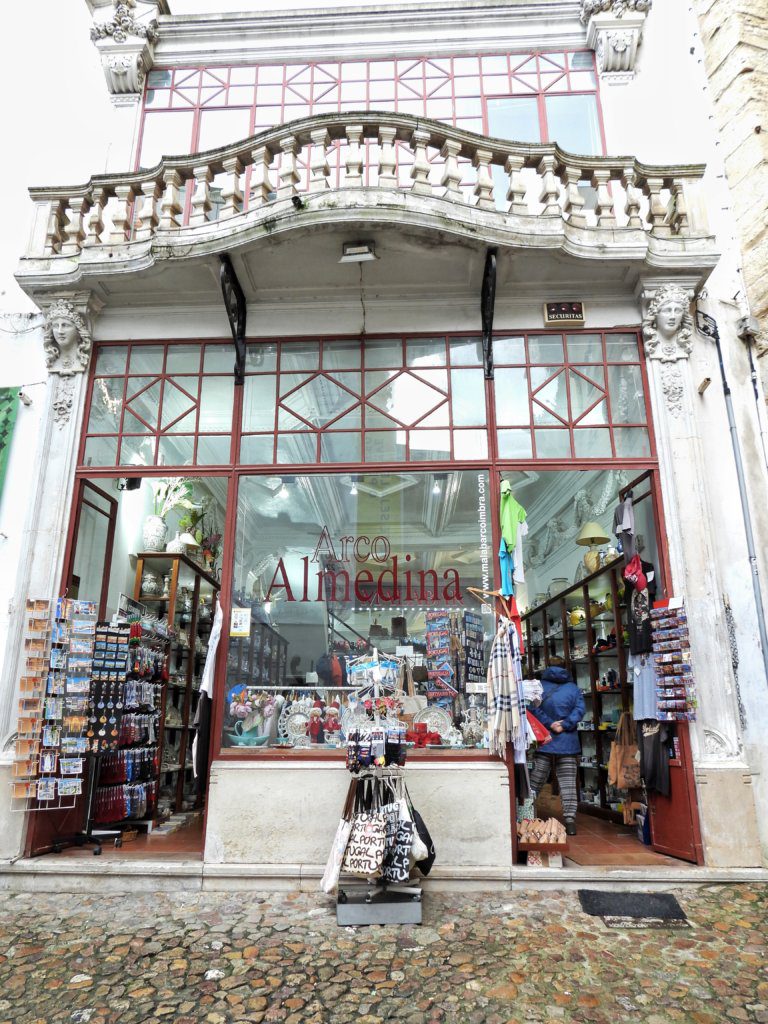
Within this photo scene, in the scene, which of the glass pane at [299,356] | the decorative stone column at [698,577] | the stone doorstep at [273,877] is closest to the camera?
the stone doorstep at [273,877]

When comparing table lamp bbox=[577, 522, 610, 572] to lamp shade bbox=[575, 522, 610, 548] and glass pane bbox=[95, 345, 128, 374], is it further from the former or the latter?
glass pane bbox=[95, 345, 128, 374]

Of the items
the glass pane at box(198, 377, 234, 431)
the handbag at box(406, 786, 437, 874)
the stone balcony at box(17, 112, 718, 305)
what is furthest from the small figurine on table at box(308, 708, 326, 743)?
the stone balcony at box(17, 112, 718, 305)

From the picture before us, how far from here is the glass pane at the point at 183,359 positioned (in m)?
7.43

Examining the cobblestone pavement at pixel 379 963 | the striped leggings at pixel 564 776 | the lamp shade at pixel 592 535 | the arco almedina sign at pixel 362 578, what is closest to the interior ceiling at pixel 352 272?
the arco almedina sign at pixel 362 578

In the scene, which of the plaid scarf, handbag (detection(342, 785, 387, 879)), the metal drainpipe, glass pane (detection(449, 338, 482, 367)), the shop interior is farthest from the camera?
glass pane (detection(449, 338, 482, 367))

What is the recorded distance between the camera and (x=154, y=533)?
8906mm

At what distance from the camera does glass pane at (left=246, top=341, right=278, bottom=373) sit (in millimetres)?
7395

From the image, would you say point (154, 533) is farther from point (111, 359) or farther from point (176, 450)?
point (111, 359)

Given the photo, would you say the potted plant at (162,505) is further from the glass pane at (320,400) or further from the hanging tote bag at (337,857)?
the hanging tote bag at (337,857)

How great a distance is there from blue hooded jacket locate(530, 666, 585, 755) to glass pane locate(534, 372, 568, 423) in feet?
9.57

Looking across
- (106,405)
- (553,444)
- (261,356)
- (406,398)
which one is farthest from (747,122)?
(106,405)

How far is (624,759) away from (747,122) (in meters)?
6.76

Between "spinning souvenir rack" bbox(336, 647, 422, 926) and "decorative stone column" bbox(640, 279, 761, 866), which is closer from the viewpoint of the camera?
"spinning souvenir rack" bbox(336, 647, 422, 926)

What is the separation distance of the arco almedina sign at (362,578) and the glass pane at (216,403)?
1.57 metres
